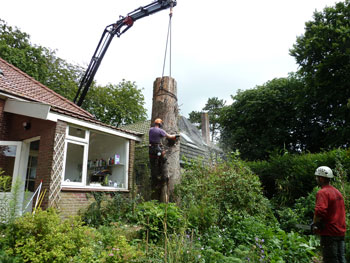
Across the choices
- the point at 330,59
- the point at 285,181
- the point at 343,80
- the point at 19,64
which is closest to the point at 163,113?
the point at 285,181

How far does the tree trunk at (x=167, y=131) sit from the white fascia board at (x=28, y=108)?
9.48 feet

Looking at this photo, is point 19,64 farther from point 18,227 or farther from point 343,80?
point 343,80

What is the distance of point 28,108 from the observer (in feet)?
23.9

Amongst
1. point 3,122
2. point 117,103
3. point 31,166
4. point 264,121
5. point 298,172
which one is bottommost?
point 298,172

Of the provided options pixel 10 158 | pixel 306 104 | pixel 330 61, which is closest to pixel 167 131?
pixel 10 158

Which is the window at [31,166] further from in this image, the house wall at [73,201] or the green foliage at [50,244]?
the green foliage at [50,244]

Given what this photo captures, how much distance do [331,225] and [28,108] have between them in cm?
756

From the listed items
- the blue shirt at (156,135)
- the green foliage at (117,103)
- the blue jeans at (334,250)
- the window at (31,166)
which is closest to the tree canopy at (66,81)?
the green foliage at (117,103)

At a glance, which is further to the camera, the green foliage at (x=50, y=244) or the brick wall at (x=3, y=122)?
the brick wall at (x=3, y=122)

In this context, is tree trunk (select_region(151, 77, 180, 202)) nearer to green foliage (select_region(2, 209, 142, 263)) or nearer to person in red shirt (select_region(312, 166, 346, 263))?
green foliage (select_region(2, 209, 142, 263))

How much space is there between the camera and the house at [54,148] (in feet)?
22.9

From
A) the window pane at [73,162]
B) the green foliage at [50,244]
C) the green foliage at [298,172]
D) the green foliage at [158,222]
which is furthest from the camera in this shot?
the window pane at [73,162]

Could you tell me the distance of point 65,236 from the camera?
3.28 meters

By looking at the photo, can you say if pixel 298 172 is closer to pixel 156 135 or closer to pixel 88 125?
pixel 156 135
